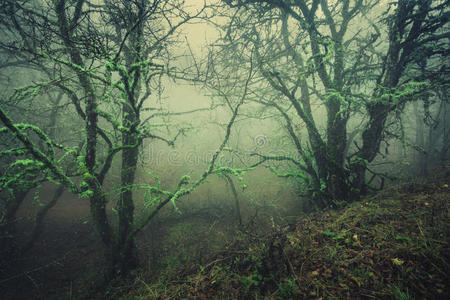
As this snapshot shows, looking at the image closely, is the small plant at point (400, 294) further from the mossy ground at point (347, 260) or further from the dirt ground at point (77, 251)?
the dirt ground at point (77, 251)

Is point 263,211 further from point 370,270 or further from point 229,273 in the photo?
point 370,270

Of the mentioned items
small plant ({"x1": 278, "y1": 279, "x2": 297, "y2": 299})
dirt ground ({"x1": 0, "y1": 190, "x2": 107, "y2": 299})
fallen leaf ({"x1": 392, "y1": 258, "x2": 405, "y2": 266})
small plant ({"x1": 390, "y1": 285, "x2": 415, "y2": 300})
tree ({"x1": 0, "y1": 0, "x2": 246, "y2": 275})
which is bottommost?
dirt ground ({"x1": 0, "y1": 190, "x2": 107, "y2": 299})

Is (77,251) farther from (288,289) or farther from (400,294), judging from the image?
(400,294)

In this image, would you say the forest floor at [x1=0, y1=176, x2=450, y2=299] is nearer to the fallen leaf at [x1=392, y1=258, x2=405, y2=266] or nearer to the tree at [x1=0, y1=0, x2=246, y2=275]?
the fallen leaf at [x1=392, y1=258, x2=405, y2=266]

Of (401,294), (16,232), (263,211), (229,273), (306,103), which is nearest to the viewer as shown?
(401,294)

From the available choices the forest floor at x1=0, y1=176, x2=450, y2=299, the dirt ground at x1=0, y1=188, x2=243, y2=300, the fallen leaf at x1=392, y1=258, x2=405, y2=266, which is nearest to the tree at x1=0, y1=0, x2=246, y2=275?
the dirt ground at x1=0, y1=188, x2=243, y2=300

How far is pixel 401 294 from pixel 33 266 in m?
9.56

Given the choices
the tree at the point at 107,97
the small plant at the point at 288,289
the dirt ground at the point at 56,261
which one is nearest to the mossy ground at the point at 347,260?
the small plant at the point at 288,289

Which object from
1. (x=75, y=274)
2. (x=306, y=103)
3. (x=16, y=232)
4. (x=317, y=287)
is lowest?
(x=75, y=274)

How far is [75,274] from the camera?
584 centimetres

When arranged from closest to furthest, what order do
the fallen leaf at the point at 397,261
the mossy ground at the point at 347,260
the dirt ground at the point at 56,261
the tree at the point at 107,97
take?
the mossy ground at the point at 347,260 < the fallen leaf at the point at 397,261 < the tree at the point at 107,97 < the dirt ground at the point at 56,261

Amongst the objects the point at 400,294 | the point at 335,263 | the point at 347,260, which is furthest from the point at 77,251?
the point at 400,294

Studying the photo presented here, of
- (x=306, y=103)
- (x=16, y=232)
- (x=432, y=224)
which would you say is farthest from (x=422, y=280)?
(x=16, y=232)

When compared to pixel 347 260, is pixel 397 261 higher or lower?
higher
